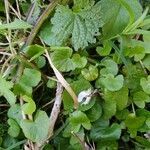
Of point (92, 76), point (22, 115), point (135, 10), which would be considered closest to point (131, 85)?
point (92, 76)

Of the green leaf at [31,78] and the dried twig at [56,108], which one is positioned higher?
the green leaf at [31,78]

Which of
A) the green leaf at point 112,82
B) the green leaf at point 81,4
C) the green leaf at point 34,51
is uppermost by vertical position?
the green leaf at point 81,4

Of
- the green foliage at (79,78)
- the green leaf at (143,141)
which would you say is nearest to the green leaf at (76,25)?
the green foliage at (79,78)

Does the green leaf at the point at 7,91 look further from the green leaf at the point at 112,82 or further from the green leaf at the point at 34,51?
the green leaf at the point at 112,82

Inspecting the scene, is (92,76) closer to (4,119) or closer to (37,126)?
(37,126)

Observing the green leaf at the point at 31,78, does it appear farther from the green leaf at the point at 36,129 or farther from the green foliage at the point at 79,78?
the green leaf at the point at 36,129

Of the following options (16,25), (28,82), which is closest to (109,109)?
(28,82)

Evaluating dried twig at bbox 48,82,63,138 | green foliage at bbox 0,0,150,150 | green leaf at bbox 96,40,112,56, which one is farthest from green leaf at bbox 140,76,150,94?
dried twig at bbox 48,82,63,138

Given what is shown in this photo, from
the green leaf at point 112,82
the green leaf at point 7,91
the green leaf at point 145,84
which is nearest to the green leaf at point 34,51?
the green leaf at point 7,91
